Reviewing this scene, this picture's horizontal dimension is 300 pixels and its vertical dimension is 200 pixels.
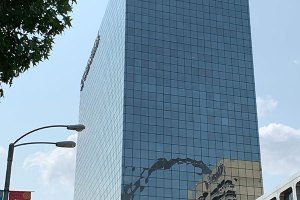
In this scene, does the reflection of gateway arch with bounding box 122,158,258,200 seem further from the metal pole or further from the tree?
the tree

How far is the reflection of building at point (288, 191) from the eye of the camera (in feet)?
Result: 182

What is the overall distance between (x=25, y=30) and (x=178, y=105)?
10280 centimetres

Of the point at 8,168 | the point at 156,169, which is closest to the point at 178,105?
the point at 156,169

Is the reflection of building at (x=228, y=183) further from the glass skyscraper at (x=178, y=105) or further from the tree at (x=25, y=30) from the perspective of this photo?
the tree at (x=25, y=30)

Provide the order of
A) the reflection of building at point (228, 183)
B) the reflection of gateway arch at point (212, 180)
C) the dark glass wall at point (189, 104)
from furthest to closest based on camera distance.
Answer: the reflection of building at point (228, 183), the dark glass wall at point (189, 104), the reflection of gateway arch at point (212, 180)

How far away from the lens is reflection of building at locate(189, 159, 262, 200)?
110938mm

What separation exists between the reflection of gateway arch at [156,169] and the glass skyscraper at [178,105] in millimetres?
190

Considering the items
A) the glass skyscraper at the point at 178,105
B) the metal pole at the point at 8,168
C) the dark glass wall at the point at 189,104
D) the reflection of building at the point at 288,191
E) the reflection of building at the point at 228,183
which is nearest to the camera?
the metal pole at the point at 8,168

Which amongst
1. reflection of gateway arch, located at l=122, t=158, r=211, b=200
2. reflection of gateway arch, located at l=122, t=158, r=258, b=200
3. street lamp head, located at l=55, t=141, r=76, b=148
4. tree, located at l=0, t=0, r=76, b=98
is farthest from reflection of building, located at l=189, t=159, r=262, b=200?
tree, located at l=0, t=0, r=76, b=98

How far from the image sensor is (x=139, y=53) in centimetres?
11856

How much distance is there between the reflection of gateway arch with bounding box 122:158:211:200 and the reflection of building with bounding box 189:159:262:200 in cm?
251

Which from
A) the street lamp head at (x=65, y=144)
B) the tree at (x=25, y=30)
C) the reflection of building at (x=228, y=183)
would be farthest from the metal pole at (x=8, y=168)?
the reflection of building at (x=228, y=183)

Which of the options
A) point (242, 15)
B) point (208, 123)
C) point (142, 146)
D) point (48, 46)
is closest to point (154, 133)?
point (142, 146)

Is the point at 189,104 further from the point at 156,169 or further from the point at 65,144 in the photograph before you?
the point at 65,144
